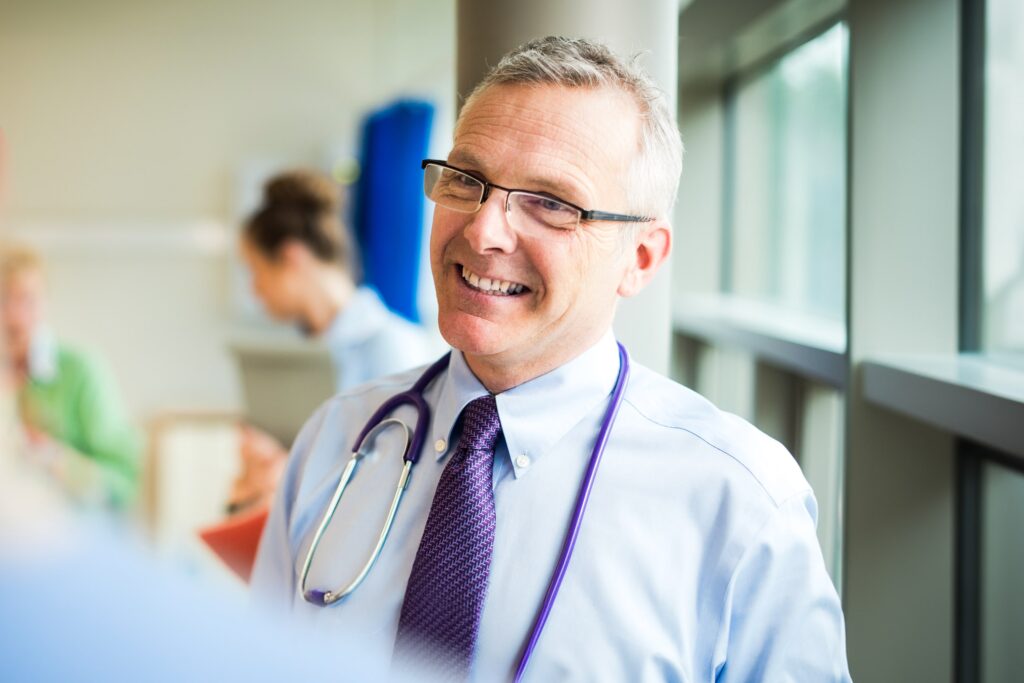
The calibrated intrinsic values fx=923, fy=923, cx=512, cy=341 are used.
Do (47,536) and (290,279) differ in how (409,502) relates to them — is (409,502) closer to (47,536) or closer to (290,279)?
(47,536)

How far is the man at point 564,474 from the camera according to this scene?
0.88 metres

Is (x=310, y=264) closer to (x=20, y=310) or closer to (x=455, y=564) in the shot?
(x=20, y=310)

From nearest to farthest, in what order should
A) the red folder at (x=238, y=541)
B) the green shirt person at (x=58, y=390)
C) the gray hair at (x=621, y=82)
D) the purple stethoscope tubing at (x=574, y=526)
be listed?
the purple stethoscope tubing at (x=574, y=526)
the gray hair at (x=621, y=82)
the red folder at (x=238, y=541)
the green shirt person at (x=58, y=390)

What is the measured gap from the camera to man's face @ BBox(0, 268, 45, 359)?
3.03 meters

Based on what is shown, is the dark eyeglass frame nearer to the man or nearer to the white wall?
the man

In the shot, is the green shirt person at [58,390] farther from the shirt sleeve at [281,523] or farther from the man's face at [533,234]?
the man's face at [533,234]

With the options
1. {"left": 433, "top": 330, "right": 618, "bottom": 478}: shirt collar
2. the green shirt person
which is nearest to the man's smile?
{"left": 433, "top": 330, "right": 618, "bottom": 478}: shirt collar

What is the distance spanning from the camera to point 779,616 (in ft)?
2.88

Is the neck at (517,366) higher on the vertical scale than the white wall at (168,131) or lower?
lower

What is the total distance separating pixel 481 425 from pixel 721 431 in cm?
25

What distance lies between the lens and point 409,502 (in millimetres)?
1012

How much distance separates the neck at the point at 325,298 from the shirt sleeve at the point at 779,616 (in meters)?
1.60

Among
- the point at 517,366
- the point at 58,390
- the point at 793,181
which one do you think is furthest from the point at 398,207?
the point at 517,366

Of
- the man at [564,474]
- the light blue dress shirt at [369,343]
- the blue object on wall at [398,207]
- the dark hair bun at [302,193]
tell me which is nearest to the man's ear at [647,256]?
the man at [564,474]
